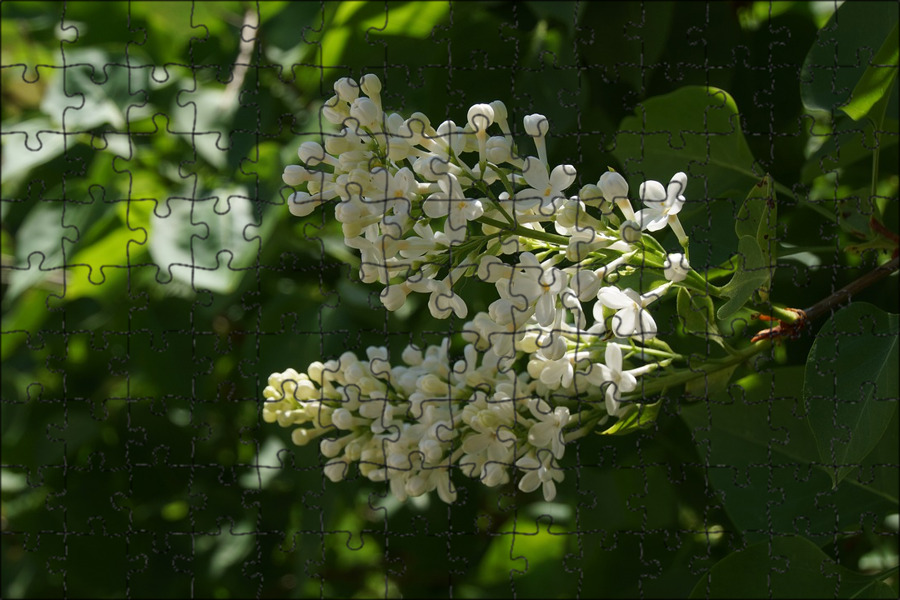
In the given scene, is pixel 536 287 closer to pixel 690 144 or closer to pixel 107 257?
pixel 690 144

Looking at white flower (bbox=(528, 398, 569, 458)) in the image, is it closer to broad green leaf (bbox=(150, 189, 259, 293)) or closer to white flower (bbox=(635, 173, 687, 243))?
white flower (bbox=(635, 173, 687, 243))

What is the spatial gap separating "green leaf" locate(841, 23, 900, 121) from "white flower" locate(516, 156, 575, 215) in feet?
0.99

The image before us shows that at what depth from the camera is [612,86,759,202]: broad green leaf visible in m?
0.80

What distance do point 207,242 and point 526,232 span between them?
0.44 meters

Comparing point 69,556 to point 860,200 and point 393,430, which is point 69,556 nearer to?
point 393,430

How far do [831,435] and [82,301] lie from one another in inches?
39.8

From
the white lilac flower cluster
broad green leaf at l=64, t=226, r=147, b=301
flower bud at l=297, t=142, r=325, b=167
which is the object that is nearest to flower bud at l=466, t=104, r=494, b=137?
the white lilac flower cluster

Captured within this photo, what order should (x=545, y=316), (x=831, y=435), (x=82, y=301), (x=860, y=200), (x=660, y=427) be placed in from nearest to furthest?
(x=545, y=316)
(x=831, y=435)
(x=860, y=200)
(x=660, y=427)
(x=82, y=301)

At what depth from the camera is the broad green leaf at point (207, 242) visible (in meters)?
0.86

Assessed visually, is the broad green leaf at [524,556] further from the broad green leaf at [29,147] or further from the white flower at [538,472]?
the broad green leaf at [29,147]

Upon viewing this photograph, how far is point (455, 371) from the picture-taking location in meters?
0.73

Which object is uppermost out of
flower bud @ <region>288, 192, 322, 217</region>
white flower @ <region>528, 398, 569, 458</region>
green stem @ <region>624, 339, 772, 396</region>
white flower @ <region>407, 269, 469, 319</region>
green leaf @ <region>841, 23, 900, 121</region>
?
green leaf @ <region>841, 23, 900, 121</region>

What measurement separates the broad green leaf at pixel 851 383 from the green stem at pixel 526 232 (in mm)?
220

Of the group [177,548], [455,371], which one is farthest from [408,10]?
[177,548]
